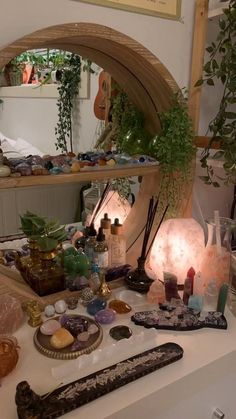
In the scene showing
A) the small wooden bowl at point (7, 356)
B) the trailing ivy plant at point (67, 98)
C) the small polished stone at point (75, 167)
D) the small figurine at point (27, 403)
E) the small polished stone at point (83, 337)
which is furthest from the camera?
the trailing ivy plant at point (67, 98)

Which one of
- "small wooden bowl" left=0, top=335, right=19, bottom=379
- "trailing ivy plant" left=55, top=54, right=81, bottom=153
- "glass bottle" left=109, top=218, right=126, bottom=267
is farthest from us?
"glass bottle" left=109, top=218, right=126, bottom=267

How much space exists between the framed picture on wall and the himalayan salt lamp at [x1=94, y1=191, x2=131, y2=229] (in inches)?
22.7

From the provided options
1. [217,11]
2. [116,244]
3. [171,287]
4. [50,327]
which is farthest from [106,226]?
[217,11]

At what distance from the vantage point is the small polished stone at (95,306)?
0.95 meters

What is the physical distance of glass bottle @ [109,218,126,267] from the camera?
1.15 meters

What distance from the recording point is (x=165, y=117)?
3.60 feet

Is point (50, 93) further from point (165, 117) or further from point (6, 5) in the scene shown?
point (165, 117)

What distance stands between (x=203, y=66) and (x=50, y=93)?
521mm

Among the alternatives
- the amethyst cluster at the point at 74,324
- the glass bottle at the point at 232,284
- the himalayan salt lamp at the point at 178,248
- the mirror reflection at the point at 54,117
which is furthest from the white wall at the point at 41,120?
the glass bottle at the point at 232,284

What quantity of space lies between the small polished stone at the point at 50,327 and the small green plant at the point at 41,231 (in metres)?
0.20

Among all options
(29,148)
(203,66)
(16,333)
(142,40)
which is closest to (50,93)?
(29,148)

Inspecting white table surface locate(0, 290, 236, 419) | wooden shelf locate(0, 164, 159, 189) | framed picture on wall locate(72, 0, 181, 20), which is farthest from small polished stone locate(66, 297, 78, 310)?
framed picture on wall locate(72, 0, 181, 20)

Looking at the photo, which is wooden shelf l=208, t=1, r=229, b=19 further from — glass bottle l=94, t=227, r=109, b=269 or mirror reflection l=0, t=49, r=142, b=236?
glass bottle l=94, t=227, r=109, b=269

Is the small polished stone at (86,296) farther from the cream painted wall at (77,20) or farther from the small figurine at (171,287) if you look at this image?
the cream painted wall at (77,20)
